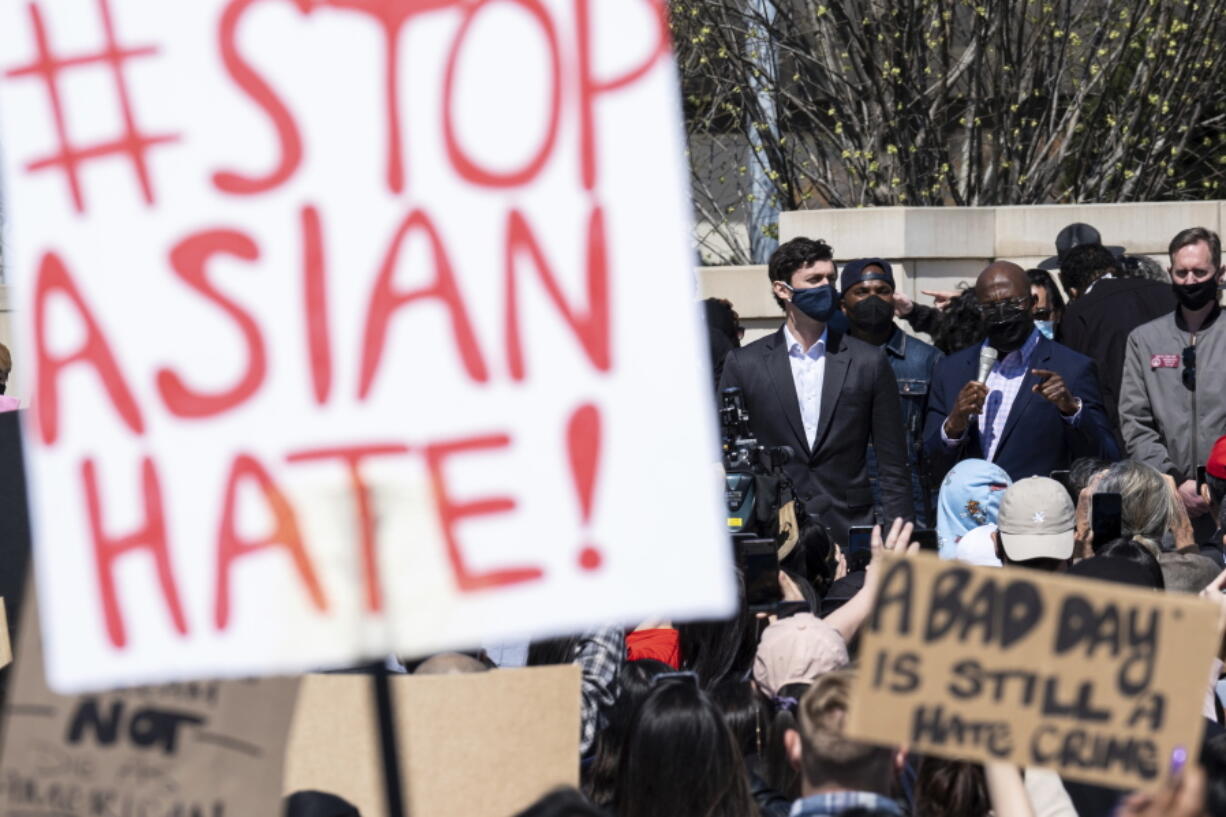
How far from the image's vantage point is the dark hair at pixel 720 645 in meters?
4.45

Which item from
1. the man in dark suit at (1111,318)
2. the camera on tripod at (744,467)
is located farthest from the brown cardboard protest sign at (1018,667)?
the man in dark suit at (1111,318)

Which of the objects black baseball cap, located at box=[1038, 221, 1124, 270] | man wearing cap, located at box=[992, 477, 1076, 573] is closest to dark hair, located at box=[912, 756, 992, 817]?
man wearing cap, located at box=[992, 477, 1076, 573]

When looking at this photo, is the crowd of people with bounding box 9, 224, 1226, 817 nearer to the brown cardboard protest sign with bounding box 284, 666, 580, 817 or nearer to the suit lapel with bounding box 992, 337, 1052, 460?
the suit lapel with bounding box 992, 337, 1052, 460

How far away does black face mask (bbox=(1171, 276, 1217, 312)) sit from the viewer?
6.78 m

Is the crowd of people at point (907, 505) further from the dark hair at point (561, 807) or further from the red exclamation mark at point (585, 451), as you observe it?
the red exclamation mark at point (585, 451)

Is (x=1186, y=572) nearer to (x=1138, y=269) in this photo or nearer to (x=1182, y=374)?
(x=1182, y=374)

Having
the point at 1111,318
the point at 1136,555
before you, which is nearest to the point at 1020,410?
the point at 1111,318

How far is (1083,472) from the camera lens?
5.82m

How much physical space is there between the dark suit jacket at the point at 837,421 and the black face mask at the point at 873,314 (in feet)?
2.68

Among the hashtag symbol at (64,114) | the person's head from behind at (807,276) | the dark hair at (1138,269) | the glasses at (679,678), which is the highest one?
the hashtag symbol at (64,114)

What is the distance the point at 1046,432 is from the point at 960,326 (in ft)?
3.51

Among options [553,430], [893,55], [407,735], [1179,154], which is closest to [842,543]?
[407,735]

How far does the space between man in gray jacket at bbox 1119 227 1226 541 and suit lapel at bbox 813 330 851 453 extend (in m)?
1.22

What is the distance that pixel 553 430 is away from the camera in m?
2.51
